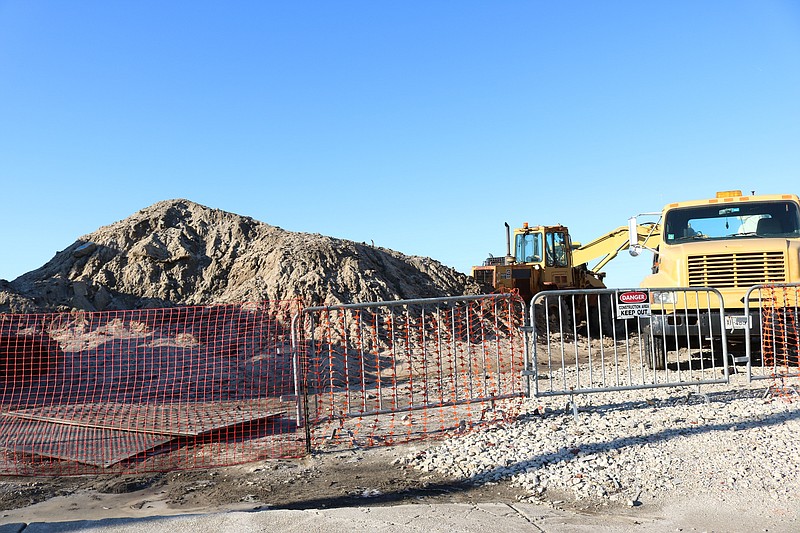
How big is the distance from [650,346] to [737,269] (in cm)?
188

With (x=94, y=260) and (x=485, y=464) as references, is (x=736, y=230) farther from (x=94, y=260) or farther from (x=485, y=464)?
(x=94, y=260)

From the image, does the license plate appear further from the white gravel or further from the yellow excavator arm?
the yellow excavator arm

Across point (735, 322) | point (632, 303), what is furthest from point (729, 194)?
point (632, 303)

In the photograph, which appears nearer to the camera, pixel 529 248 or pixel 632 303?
pixel 632 303

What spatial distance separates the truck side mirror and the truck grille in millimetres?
911

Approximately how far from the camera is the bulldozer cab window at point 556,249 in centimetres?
1989

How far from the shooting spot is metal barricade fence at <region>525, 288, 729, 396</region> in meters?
8.05

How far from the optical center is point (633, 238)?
35.6 feet

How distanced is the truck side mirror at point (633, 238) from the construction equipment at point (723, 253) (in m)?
0.02

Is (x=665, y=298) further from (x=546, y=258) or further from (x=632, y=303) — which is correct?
(x=546, y=258)

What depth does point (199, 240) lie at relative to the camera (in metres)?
25.9

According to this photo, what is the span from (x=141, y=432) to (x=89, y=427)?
105 cm

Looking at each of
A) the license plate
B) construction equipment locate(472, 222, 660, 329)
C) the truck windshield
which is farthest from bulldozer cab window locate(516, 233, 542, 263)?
the license plate

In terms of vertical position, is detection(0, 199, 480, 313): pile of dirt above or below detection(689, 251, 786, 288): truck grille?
above
